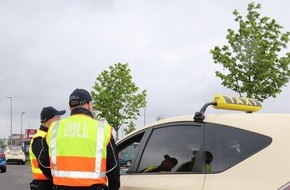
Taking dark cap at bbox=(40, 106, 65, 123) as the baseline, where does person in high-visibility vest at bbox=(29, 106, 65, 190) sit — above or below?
below

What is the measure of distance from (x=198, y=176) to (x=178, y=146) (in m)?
0.54

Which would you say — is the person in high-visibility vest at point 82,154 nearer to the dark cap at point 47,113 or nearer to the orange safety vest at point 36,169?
the orange safety vest at point 36,169

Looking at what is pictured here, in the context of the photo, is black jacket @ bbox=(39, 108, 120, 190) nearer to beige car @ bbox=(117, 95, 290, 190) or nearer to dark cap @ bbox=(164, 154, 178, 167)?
beige car @ bbox=(117, 95, 290, 190)

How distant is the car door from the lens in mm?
3686

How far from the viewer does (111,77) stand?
123ft

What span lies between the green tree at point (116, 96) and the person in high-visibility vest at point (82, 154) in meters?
31.8

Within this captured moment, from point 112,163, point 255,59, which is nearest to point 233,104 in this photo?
point 112,163

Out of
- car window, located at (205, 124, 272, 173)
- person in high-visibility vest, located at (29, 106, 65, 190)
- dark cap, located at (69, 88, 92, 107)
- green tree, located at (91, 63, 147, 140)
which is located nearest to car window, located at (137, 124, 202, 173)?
car window, located at (205, 124, 272, 173)

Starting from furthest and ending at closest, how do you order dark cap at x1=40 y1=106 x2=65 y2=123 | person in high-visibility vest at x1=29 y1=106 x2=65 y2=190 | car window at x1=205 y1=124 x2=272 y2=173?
dark cap at x1=40 y1=106 x2=65 y2=123 → person in high-visibility vest at x1=29 y1=106 x2=65 y2=190 → car window at x1=205 y1=124 x2=272 y2=173

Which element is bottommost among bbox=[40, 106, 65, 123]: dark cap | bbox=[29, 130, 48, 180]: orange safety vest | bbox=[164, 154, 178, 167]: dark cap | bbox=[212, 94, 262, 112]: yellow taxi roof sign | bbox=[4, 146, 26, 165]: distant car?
bbox=[4, 146, 26, 165]: distant car

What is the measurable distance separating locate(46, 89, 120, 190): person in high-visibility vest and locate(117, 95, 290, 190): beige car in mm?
457

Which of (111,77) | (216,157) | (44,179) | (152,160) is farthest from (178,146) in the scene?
(111,77)

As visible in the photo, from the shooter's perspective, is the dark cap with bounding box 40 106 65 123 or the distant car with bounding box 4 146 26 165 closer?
the dark cap with bounding box 40 106 65 123

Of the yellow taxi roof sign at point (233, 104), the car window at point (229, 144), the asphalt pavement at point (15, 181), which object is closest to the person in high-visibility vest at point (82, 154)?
the car window at point (229, 144)
